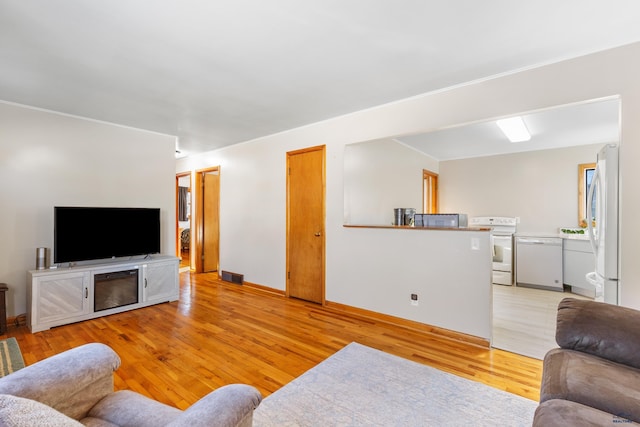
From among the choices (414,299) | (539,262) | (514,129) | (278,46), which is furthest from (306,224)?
(539,262)

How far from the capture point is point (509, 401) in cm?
192

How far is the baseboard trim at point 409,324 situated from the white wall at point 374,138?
0.07 metres

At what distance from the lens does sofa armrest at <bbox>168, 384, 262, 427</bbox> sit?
867 mm

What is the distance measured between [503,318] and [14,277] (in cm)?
571

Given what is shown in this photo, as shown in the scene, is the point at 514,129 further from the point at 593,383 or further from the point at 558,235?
the point at 593,383

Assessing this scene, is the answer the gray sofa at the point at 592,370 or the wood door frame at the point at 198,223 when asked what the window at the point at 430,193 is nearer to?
the wood door frame at the point at 198,223

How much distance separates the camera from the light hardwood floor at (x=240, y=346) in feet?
7.13

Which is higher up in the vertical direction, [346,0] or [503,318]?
[346,0]

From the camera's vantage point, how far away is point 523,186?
5594 millimetres

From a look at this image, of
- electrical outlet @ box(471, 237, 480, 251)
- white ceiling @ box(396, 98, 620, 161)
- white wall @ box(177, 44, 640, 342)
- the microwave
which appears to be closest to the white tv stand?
white wall @ box(177, 44, 640, 342)

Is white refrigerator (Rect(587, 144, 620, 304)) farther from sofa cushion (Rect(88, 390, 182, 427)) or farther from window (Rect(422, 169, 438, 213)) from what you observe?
window (Rect(422, 169, 438, 213))

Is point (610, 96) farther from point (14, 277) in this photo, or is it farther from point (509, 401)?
point (14, 277)

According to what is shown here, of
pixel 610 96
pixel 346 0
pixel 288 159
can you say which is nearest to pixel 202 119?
pixel 288 159

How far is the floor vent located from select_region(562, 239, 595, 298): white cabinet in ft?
17.6
